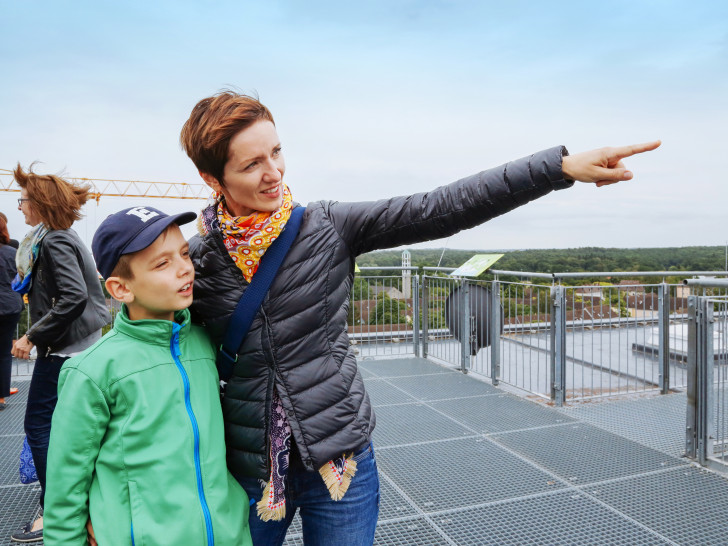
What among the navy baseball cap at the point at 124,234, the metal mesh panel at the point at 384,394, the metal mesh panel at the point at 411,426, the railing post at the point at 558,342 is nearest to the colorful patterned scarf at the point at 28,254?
the navy baseball cap at the point at 124,234

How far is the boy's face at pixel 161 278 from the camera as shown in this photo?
1.45 metres

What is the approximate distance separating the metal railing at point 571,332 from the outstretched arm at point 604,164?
4.44 meters

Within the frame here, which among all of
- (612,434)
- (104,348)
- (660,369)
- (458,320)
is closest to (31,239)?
(104,348)

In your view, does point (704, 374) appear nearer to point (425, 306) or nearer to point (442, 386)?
point (442, 386)

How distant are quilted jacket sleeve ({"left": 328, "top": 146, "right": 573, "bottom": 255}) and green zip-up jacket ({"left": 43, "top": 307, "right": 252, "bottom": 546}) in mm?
569

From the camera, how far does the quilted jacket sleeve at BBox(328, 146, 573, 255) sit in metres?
1.37

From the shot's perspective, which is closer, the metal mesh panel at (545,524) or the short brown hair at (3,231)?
the metal mesh panel at (545,524)

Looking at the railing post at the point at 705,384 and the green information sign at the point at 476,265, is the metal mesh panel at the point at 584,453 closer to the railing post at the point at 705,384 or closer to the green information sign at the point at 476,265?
the railing post at the point at 705,384

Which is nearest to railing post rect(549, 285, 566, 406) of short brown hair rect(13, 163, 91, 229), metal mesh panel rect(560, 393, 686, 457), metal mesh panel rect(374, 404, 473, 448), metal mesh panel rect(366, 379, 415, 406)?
metal mesh panel rect(560, 393, 686, 457)

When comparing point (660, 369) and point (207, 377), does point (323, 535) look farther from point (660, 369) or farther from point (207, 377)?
point (660, 369)

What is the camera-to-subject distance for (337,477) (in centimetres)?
146

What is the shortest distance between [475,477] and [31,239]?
3.15 metres

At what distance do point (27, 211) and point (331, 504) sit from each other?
239 cm

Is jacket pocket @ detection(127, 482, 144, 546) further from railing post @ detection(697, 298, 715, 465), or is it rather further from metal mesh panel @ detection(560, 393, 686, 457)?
metal mesh panel @ detection(560, 393, 686, 457)
